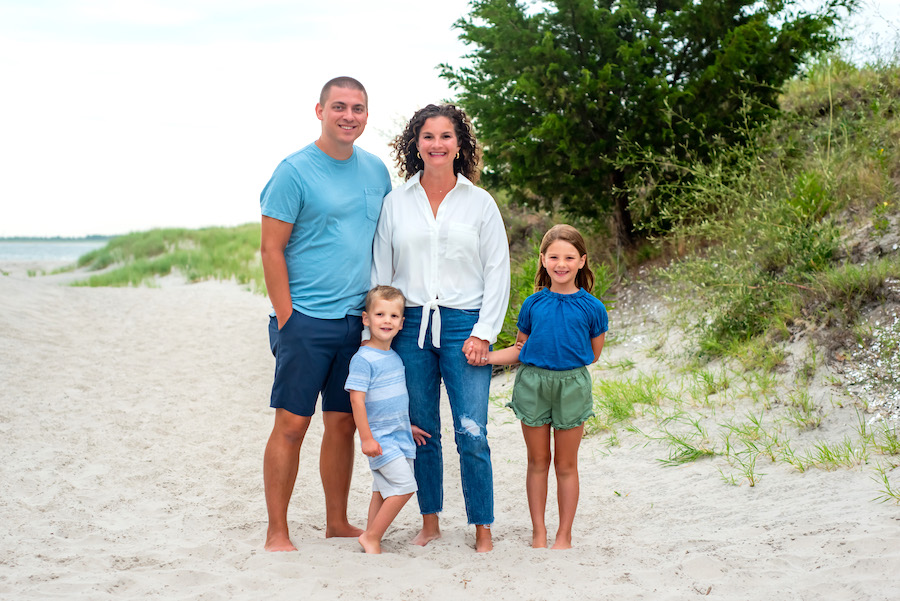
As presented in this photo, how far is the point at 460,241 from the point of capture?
3.71 m

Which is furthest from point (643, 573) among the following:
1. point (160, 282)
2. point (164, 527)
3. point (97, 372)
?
point (160, 282)

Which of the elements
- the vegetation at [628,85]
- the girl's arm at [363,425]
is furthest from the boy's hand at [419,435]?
the vegetation at [628,85]

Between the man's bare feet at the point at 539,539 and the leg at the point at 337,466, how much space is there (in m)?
1.04

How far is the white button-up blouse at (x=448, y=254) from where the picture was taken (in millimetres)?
3707

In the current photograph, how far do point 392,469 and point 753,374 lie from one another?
12.1 feet

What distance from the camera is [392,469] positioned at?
3.72m

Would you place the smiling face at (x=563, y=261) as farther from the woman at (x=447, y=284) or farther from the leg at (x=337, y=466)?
the leg at (x=337, y=466)

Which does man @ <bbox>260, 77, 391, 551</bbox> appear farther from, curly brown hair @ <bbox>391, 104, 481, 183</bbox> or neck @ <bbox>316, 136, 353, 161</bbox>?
curly brown hair @ <bbox>391, 104, 481, 183</bbox>

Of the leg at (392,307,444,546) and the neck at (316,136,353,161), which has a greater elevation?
the neck at (316,136,353,161)

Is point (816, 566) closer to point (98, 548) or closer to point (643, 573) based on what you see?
point (643, 573)

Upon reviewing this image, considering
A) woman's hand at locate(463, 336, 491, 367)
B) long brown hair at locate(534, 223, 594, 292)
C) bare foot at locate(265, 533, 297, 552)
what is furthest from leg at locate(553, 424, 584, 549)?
bare foot at locate(265, 533, 297, 552)

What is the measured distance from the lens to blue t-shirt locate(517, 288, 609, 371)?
3.73m

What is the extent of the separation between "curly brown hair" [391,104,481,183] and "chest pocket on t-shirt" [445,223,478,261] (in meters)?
0.41

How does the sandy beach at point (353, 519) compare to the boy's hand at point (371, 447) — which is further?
the boy's hand at point (371, 447)
